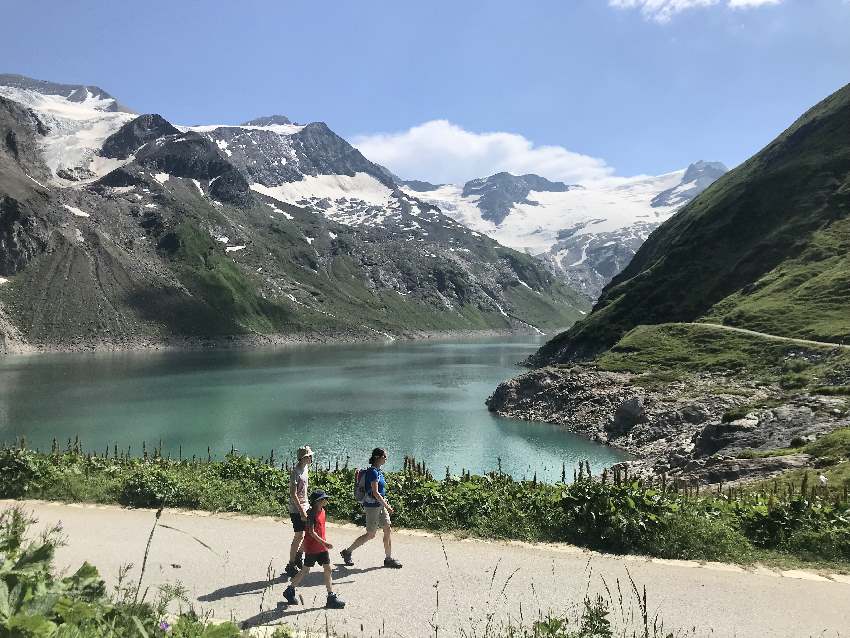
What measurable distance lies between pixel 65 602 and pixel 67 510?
18254 mm

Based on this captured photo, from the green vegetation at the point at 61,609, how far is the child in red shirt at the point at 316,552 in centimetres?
511

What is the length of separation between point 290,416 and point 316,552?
249 ft

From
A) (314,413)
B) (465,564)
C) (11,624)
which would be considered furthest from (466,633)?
(314,413)

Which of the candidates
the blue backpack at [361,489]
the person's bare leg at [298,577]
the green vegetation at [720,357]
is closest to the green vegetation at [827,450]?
the green vegetation at [720,357]

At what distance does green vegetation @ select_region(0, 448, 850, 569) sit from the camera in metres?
17.0

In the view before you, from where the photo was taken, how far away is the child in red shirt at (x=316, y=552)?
41.5ft

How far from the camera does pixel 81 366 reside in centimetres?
16375

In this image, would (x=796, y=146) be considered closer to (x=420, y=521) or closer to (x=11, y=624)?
(x=420, y=521)

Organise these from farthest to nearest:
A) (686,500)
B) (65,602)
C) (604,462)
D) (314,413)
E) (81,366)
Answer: (81,366) < (314,413) < (604,462) < (686,500) < (65,602)

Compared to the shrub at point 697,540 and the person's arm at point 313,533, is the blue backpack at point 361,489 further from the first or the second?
the shrub at point 697,540

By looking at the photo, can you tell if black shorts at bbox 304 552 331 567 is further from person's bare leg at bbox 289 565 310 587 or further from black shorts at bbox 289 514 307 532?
black shorts at bbox 289 514 307 532

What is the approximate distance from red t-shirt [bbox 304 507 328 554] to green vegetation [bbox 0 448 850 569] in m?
6.20

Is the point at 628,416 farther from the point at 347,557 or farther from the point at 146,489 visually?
the point at 347,557

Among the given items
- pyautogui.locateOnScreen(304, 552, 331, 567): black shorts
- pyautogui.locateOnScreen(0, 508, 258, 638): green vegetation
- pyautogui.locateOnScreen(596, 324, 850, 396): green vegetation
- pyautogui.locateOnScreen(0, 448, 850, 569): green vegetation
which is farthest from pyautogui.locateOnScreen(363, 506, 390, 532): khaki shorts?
pyautogui.locateOnScreen(596, 324, 850, 396): green vegetation
